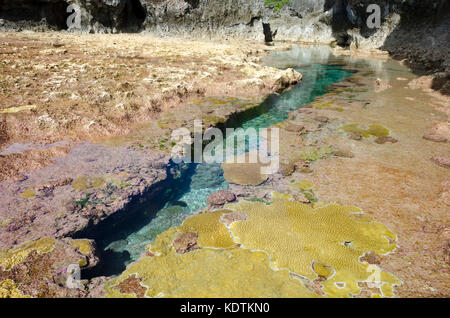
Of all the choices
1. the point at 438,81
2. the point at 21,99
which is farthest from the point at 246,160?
the point at 438,81

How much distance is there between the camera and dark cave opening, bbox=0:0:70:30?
3155 cm

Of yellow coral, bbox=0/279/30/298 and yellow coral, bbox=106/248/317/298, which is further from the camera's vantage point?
yellow coral, bbox=106/248/317/298

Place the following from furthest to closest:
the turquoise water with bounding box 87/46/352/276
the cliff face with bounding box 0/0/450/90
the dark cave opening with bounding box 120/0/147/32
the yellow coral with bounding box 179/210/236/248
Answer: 1. the dark cave opening with bounding box 120/0/147/32
2. the cliff face with bounding box 0/0/450/90
3. the turquoise water with bounding box 87/46/352/276
4. the yellow coral with bounding box 179/210/236/248

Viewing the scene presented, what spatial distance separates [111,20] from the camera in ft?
121

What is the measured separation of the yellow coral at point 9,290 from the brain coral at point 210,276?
1.04 meters

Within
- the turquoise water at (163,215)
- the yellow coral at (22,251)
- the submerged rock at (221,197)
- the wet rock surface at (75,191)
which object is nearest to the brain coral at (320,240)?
the submerged rock at (221,197)

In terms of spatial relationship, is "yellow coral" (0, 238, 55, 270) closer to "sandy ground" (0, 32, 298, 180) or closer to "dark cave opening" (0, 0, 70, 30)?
"sandy ground" (0, 32, 298, 180)

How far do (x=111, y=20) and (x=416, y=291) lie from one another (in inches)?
1649

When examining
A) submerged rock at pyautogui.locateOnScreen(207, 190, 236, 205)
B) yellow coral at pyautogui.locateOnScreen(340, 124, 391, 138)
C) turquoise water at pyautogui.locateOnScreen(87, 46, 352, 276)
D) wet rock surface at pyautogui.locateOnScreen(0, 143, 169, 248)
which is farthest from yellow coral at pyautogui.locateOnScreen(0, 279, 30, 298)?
yellow coral at pyautogui.locateOnScreen(340, 124, 391, 138)

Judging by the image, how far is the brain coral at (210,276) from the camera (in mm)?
3875

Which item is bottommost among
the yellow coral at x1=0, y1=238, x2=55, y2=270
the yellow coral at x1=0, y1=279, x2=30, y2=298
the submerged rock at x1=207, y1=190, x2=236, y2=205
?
the yellow coral at x1=0, y1=279, x2=30, y2=298

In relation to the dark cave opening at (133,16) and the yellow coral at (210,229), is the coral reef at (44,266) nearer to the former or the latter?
the yellow coral at (210,229)

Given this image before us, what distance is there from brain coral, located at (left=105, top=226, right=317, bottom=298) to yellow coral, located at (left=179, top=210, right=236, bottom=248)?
164 mm
